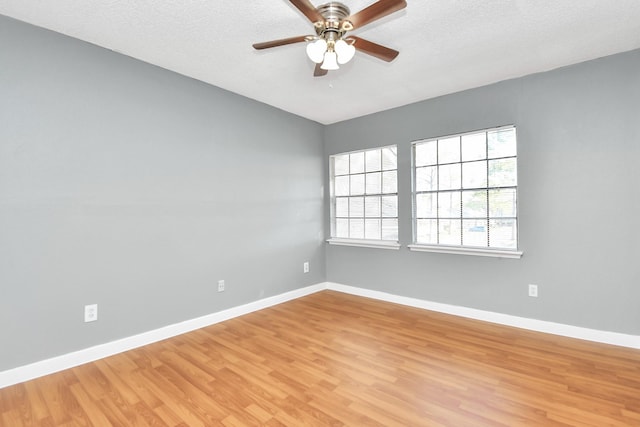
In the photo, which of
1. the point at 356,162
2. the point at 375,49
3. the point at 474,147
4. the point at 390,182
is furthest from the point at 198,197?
the point at 474,147

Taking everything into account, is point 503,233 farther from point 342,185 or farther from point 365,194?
point 342,185

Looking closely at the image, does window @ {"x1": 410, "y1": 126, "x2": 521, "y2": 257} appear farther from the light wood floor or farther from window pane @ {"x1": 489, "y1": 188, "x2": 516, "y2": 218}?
the light wood floor

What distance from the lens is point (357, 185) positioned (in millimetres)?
4438

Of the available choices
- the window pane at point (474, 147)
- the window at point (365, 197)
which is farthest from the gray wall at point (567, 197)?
the window at point (365, 197)

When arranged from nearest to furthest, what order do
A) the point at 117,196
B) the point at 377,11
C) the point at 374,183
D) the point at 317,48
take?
1. the point at 377,11
2. the point at 317,48
3. the point at 117,196
4. the point at 374,183

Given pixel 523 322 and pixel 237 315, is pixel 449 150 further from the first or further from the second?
pixel 237 315

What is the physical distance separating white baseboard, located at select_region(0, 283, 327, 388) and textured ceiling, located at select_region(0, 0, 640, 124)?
251cm

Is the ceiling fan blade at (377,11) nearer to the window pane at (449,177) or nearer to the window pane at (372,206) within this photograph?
the window pane at (449,177)

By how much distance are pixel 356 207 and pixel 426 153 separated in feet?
4.12

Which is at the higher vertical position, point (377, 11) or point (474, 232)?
point (377, 11)

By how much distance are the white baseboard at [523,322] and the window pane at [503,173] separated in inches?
54.7

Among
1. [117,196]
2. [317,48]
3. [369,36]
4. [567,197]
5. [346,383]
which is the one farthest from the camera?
[567,197]

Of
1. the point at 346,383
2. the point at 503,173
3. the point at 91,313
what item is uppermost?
the point at 503,173

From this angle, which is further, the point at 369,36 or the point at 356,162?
the point at 356,162
